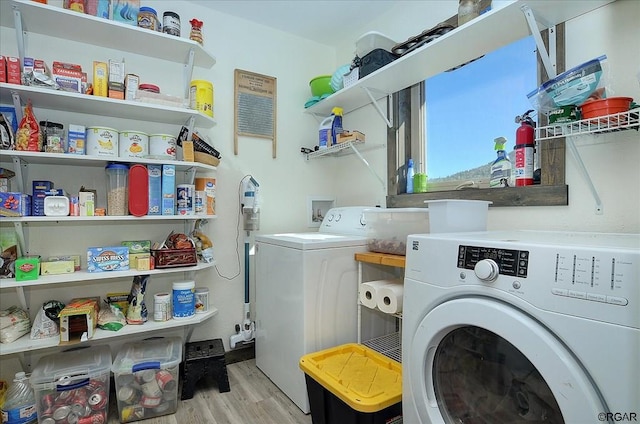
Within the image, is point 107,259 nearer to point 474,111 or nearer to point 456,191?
point 456,191

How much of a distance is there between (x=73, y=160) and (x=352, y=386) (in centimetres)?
177

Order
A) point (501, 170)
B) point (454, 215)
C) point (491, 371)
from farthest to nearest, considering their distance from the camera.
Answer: point (501, 170)
point (454, 215)
point (491, 371)

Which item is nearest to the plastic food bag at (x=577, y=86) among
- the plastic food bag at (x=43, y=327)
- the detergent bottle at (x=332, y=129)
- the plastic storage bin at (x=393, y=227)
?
the plastic storage bin at (x=393, y=227)

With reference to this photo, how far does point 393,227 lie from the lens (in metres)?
1.72

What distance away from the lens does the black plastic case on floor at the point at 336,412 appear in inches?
48.3

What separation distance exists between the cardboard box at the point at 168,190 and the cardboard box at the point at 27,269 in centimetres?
60

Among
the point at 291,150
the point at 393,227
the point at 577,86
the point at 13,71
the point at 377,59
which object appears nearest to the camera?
the point at 577,86

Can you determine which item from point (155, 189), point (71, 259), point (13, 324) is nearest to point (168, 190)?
point (155, 189)

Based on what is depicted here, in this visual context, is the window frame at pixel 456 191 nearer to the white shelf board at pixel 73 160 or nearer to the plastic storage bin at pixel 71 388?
the white shelf board at pixel 73 160

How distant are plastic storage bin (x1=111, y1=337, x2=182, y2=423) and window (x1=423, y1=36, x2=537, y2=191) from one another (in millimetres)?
1840

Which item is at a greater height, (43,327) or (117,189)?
(117,189)

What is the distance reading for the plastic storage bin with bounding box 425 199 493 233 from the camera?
4.03 feet

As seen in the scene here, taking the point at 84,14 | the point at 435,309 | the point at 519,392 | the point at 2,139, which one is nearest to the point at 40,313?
the point at 2,139

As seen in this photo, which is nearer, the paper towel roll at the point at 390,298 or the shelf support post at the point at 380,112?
the paper towel roll at the point at 390,298
